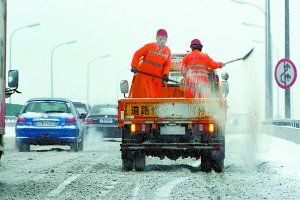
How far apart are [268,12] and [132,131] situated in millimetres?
37315

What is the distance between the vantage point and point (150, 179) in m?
14.8

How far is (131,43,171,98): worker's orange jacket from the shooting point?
57.4ft

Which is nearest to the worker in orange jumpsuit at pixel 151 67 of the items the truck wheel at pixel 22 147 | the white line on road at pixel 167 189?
the white line on road at pixel 167 189

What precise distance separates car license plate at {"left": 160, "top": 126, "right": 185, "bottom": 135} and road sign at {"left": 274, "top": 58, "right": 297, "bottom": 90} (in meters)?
11.7

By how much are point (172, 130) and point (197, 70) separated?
1.32m

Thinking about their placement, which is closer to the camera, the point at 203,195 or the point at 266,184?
the point at 203,195

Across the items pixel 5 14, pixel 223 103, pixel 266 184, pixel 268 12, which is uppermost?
pixel 268 12

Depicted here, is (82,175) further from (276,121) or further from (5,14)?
(276,121)

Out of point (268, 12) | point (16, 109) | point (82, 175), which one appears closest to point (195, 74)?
point (82, 175)

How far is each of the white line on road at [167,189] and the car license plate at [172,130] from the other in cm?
187

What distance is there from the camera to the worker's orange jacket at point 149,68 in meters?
17.5

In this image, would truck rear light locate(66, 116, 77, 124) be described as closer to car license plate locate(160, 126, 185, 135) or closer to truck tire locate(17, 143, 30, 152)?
truck tire locate(17, 143, 30, 152)

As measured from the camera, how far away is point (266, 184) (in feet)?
45.9

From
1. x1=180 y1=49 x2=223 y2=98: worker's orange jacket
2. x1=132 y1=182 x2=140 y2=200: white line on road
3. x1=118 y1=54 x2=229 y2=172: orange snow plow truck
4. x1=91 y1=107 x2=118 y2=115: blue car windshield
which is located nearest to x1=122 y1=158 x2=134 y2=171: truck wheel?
x1=118 y1=54 x2=229 y2=172: orange snow plow truck
